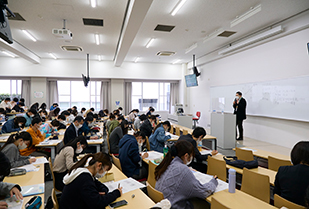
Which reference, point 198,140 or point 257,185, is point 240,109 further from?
point 257,185

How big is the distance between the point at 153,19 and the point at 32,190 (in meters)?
4.92

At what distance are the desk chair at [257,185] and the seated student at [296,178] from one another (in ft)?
0.41

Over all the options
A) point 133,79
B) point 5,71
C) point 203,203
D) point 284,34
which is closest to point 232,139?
point 284,34

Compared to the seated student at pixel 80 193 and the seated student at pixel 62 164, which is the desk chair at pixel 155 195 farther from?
the seated student at pixel 62 164

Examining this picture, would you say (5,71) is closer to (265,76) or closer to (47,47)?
(47,47)

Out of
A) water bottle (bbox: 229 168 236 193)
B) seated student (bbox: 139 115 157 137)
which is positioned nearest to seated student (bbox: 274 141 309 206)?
water bottle (bbox: 229 168 236 193)

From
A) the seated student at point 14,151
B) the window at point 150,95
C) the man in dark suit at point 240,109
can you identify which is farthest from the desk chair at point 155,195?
the window at point 150,95

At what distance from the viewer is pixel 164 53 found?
950 cm

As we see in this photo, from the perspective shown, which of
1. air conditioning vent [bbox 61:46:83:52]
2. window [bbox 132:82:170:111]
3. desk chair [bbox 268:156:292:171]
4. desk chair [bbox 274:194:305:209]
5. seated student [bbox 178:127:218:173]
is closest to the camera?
desk chair [bbox 274:194:305:209]

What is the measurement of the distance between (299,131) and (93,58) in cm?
982

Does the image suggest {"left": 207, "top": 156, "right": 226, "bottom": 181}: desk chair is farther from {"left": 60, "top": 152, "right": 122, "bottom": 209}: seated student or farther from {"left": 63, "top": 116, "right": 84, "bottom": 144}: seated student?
{"left": 63, "top": 116, "right": 84, "bottom": 144}: seated student

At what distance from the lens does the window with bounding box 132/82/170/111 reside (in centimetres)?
1254

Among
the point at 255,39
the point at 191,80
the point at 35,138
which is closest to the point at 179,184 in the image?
the point at 35,138

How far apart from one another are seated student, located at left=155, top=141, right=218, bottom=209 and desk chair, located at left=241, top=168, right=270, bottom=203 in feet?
1.67
